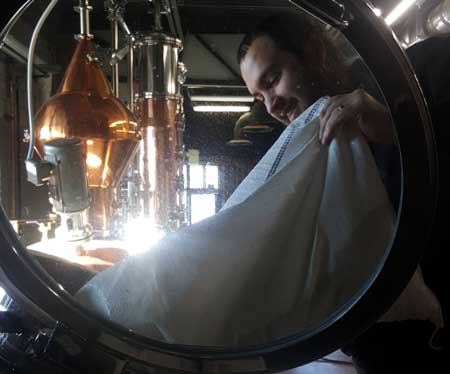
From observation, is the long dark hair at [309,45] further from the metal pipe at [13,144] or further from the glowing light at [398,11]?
the metal pipe at [13,144]

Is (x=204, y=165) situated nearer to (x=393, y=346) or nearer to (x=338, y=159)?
(x=338, y=159)

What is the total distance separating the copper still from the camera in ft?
1.55

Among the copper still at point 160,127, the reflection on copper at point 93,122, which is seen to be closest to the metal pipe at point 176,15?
the copper still at point 160,127

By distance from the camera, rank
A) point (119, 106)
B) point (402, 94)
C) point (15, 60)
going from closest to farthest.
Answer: point (402, 94), point (15, 60), point (119, 106)

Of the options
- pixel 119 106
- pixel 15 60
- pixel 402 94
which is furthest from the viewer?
pixel 119 106

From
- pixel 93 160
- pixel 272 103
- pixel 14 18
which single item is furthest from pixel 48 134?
pixel 272 103

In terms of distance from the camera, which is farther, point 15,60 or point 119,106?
point 119,106

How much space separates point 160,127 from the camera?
1.73 feet

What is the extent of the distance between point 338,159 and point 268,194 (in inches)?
2.9

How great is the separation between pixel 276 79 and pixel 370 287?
0.20m

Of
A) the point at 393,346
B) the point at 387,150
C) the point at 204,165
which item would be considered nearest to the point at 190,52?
the point at 204,165

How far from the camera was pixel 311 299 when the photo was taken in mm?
400

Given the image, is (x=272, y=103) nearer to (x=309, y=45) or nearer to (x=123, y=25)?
(x=309, y=45)

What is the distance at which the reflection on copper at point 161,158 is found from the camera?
472mm
